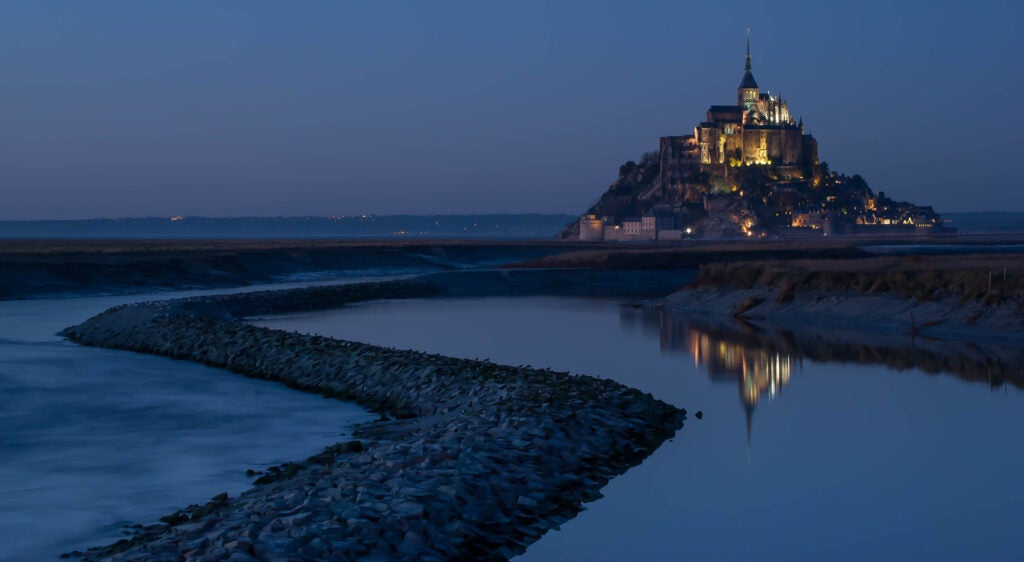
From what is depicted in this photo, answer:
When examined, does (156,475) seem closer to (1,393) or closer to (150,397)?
(150,397)

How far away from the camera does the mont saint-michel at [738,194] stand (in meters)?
181

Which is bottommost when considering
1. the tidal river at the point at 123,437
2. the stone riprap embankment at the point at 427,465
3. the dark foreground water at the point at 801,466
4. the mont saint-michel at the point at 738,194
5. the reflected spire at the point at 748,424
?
the reflected spire at the point at 748,424

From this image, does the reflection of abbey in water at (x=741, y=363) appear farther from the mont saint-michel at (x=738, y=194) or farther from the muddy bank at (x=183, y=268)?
the mont saint-michel at (x=738, y=194)

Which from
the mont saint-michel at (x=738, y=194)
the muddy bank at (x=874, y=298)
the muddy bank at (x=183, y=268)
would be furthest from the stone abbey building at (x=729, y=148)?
the muddy bank at (x=874, y=298)

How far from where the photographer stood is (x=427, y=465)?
1248 centimetres

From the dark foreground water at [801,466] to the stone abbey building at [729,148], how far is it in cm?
16529

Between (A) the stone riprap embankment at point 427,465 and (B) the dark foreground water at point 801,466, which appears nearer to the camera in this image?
(A) the stone riprap embankment at point 427,465

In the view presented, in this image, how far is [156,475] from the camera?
14.2 m

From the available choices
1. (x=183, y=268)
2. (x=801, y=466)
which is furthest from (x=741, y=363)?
(x=183, y=268)

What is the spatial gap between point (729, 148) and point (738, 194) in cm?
1094

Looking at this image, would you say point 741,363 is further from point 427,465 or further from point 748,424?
point 427,465

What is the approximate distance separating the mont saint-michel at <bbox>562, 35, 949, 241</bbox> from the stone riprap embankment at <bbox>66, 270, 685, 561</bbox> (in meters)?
159

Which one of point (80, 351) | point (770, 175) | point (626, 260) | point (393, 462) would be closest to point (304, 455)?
point (393, 462)

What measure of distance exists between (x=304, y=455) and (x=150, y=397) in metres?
6.45
